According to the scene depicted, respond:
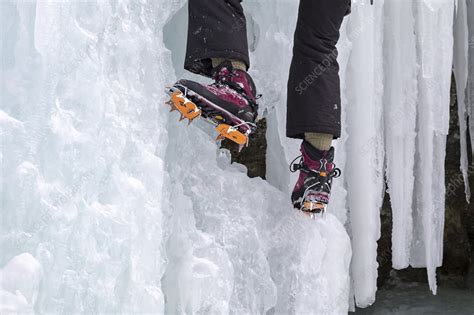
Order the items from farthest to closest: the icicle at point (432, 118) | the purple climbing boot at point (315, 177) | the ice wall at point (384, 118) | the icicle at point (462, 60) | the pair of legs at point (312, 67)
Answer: the icicle at point (462, 60) < the icicle at point (432, 118) < the ice wall at point (384, 118) < the purple climbing boot at point (315, 177) < the pair of legs at point (312, 67)

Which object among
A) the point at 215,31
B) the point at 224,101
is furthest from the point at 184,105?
the point at 215,31

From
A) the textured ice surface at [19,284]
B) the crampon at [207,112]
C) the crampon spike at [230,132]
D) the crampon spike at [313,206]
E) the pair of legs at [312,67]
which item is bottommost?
the textured ice surface at [19,284]

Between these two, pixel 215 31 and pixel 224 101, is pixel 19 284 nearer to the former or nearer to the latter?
pixel 224 101

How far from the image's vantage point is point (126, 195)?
6.19ft

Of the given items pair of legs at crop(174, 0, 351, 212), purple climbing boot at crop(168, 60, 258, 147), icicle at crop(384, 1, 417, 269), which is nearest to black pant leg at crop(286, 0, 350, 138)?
pair of legs at crop(174, 0, 351, 212)

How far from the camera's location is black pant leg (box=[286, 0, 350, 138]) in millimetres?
2064

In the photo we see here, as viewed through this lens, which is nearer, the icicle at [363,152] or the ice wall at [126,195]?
the ice wall at [126,195]

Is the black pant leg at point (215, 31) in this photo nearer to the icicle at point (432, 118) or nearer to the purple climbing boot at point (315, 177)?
the purple climbing boot at point (315, 177)

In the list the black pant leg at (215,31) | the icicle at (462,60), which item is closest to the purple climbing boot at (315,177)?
the black pant leg at (215,31)

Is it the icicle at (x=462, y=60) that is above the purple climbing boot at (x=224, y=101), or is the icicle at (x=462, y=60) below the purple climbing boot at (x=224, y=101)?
above

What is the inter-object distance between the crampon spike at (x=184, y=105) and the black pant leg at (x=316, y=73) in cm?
41

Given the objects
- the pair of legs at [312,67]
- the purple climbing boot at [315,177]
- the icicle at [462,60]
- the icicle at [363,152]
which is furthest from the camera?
the icicle at [462,60]

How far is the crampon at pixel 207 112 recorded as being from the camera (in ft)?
5.91

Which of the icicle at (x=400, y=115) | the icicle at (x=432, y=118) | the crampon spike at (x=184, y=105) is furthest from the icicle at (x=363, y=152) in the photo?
the crampon spike at (x=184, y=105)
